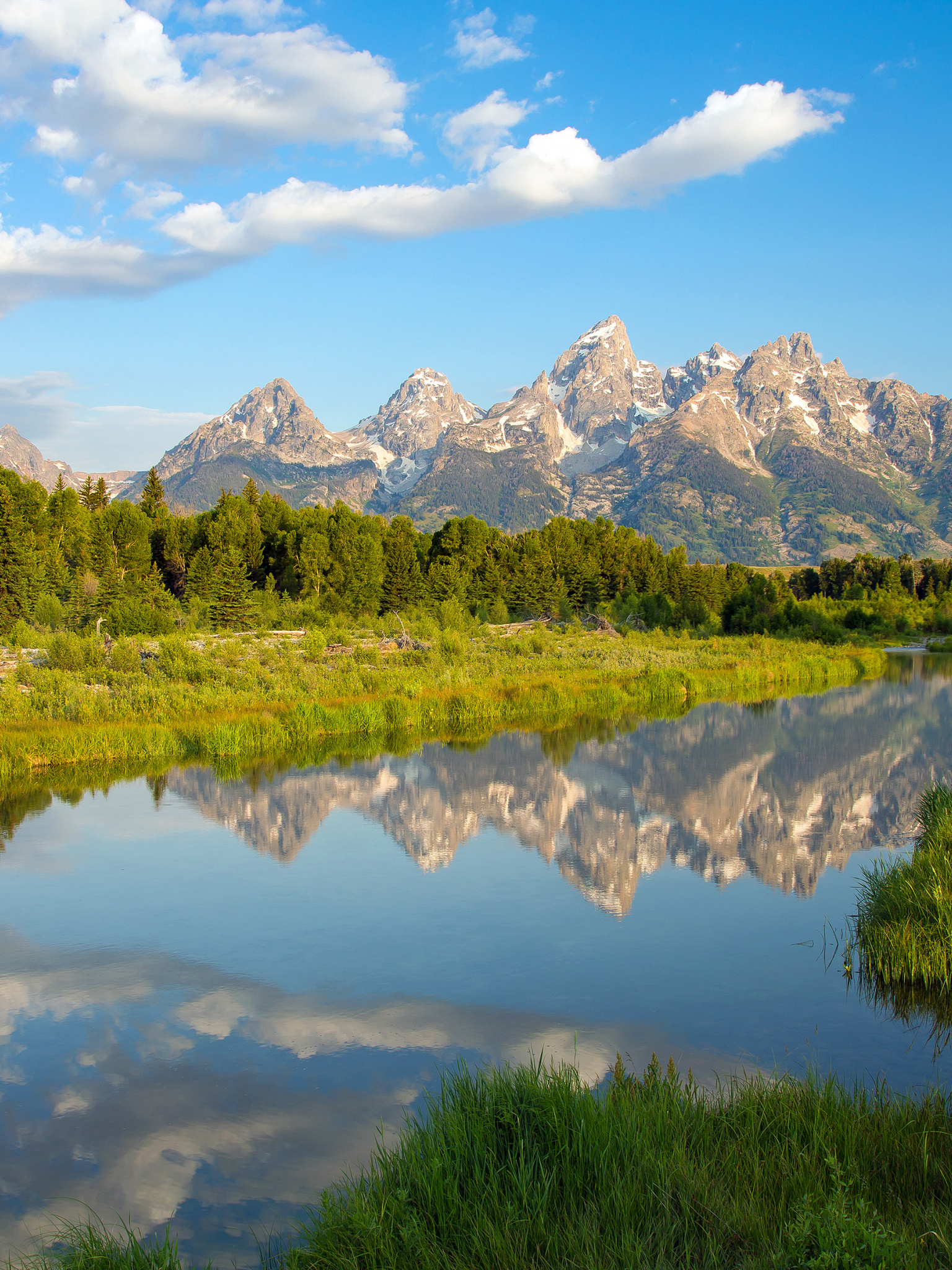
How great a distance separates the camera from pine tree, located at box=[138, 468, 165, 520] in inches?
2557

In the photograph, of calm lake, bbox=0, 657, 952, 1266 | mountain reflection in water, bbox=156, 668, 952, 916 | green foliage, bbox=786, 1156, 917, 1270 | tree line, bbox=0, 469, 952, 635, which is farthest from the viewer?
tree line, bbox=0, 469, 952, 635

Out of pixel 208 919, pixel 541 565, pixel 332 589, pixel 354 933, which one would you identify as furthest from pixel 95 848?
pixel 541 565

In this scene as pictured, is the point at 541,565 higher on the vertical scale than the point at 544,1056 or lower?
higher

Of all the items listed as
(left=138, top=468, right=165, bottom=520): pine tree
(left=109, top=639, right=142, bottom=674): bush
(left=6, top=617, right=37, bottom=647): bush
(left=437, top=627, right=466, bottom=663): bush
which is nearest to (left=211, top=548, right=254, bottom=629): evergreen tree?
(left=6, top=617, right=37, bottom=647): bush

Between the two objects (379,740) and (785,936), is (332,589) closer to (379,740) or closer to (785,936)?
(379,740)

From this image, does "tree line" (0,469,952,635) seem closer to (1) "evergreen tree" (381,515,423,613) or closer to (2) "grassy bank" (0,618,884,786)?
(1) "evergreen tree" (381,515,423,613)

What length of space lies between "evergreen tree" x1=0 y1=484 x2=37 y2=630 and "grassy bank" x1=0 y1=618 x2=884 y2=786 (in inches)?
572

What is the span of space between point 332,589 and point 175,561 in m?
10.1

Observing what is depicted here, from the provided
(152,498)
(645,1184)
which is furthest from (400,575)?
(645,1184)

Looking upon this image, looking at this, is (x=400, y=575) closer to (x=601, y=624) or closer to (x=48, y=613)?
(x=601, y=624)

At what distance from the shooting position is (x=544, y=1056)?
306 inches

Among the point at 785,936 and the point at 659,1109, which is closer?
the point at 659,1109

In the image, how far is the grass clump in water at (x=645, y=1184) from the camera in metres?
4.54

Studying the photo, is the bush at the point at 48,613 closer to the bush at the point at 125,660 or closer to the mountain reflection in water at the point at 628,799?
the bush at the point at 125,660
